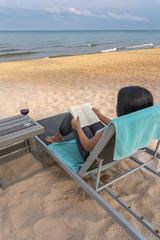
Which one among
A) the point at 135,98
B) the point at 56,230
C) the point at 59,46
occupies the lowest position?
the point at 56,230

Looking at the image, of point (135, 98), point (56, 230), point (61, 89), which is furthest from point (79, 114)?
point (61, 89)

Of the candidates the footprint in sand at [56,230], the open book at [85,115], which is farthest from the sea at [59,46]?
the footprint in sand at [56,230]

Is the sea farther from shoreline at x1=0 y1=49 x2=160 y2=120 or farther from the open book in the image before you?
the open book

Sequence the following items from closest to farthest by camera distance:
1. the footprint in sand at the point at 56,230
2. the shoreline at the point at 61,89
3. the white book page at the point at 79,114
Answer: the footprint in sand at the point at 56,230 < the white book page at the point at 79,114 < the shoreline at the point at 61,89

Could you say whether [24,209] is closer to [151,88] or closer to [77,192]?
[77,192]

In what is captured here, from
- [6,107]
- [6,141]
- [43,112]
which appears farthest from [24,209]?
[6,107]

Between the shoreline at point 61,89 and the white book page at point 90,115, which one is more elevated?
the white book page at point 90,115

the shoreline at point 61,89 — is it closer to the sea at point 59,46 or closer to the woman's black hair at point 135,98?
the woman's black hair at point 135,98

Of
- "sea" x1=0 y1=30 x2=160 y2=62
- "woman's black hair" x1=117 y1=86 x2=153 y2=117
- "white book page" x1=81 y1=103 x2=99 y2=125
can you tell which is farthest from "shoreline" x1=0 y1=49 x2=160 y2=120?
"sea" x1=0 y1=30 x2=160 y2=62

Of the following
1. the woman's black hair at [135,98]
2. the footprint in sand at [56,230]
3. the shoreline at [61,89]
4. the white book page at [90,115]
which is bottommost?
the footprint in sand at [56,230]

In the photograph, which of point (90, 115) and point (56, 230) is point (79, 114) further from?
point (56, 230)

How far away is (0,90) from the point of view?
5.70 meters

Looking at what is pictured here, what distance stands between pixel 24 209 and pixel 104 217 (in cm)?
81

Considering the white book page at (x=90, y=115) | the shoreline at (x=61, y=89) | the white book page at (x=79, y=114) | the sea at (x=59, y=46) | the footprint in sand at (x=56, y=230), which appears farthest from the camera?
the sea at (x=59, y=46)
